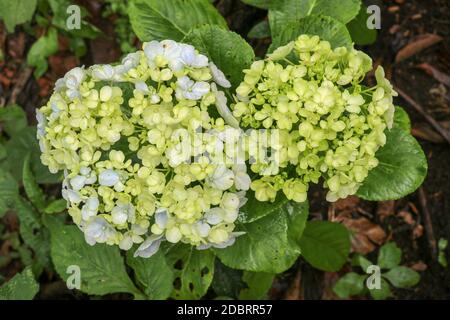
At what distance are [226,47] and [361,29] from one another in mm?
923

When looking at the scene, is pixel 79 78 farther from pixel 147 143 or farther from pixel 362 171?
pixel 362 171

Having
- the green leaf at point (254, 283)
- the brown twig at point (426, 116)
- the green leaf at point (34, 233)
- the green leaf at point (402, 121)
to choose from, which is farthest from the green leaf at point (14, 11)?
the brown twig at point (426, 116)

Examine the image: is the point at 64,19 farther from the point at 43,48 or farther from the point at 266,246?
the point at 266,246

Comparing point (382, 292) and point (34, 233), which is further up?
point (34, 233)

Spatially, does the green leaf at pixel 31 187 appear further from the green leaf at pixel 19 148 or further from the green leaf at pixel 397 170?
the green leaf at pixel 397 170

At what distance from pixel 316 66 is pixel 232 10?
4.84 feet

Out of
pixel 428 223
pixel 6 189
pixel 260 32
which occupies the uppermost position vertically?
pixel 260 32

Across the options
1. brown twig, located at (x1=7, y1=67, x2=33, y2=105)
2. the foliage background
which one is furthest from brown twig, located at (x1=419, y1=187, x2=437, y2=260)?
brown twig, located at (x1=7, y1=67, x2=33, y2=105)

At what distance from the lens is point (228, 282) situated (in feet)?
8.69

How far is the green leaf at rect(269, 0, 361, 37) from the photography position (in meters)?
2.21

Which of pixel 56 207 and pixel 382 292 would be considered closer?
pixel 56 207

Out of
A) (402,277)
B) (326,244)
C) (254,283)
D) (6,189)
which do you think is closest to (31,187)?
(6,189)

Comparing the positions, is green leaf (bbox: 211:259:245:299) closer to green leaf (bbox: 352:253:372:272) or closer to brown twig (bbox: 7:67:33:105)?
green leaf (bbox: 352:253:372:272)

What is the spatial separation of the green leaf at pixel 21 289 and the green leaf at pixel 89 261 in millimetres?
115
